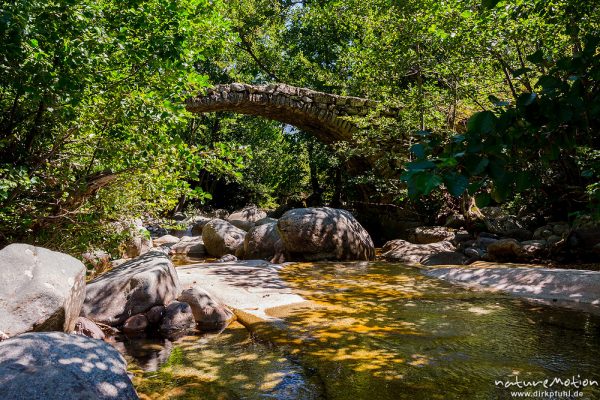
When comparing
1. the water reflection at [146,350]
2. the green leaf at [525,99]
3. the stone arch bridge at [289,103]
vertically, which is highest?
the stone arch bridge at [289,103]

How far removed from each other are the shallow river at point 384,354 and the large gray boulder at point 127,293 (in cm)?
58

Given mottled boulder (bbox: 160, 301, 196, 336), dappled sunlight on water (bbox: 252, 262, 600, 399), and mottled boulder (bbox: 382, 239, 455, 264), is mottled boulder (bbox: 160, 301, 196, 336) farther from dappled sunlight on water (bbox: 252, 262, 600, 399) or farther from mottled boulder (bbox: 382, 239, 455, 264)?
mottled boulder (bbox: 382, 239, 455, 264)

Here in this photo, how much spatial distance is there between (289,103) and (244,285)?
29.5 ft

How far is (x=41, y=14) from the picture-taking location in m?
3.21

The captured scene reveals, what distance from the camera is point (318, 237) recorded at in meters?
9.69

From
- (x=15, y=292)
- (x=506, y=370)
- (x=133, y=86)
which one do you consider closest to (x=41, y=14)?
(x=133, y=86)

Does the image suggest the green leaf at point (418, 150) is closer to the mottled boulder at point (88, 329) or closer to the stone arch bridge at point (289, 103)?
the mottled boulder at point (88, 329)

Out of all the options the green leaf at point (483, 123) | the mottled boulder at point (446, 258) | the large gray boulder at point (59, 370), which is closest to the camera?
the green leaf at point (483, 123)

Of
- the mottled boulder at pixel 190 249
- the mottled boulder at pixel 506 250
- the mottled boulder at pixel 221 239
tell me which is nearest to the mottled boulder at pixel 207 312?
the mottled boulder at pixel 221 239

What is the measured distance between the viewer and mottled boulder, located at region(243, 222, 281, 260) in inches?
406

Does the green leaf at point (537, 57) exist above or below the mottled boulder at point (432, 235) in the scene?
above

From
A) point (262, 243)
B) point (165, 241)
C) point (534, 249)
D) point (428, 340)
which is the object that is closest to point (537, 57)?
point (428, 340)

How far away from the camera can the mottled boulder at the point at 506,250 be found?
8.89 metres

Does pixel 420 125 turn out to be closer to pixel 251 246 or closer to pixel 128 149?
pixel 251 246
